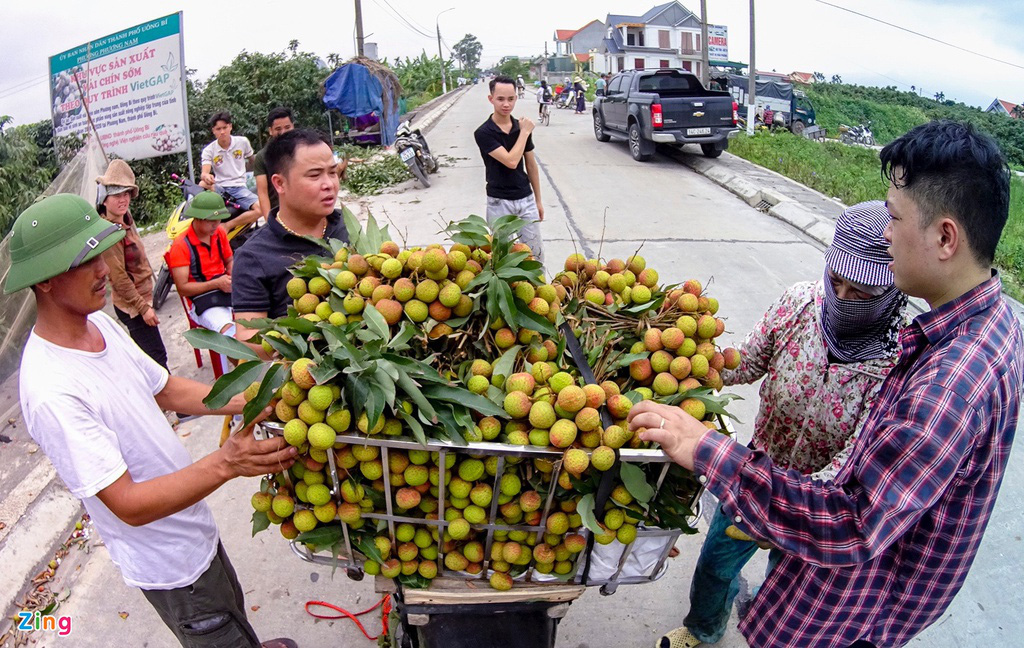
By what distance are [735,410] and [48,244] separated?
378cm

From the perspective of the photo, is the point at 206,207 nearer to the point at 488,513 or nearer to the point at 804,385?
the point at 488,513

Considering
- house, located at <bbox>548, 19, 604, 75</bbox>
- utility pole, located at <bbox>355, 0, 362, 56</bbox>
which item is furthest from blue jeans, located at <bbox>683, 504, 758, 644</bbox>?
house, located at <bbox>548, 19, 604, 75</bbox>

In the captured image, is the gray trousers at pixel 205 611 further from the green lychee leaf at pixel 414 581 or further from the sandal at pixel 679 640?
the sandal at pixel 679 640

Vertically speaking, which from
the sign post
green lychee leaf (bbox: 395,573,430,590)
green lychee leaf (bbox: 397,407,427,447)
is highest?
the sign post

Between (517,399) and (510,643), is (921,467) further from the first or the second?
(510,643)

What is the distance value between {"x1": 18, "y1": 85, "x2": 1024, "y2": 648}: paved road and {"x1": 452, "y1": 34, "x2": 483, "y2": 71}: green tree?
11596cm

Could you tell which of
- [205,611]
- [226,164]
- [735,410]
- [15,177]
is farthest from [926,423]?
[15,177]

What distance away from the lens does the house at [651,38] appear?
212 feet

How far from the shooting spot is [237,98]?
14.7 m

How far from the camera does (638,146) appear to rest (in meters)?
12.6

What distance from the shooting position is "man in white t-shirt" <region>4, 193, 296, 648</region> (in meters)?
1.65

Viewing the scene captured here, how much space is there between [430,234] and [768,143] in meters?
9.86

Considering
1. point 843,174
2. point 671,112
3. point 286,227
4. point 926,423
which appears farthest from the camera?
point 843,174

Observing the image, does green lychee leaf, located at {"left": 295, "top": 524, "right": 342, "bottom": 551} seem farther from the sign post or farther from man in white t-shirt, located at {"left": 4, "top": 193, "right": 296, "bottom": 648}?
the sign post
